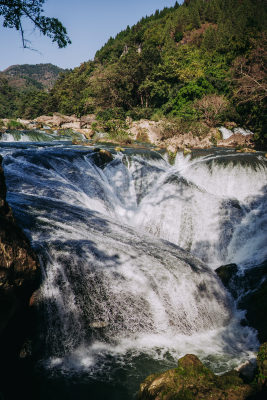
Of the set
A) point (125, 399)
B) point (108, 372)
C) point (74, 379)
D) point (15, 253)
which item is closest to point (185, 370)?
point (125, 399)

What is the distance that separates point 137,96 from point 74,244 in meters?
31.3

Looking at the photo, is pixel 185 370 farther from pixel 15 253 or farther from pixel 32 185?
pixel 32 185

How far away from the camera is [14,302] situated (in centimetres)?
324

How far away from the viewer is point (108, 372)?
358 cm

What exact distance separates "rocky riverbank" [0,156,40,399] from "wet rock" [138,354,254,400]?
6.04 feet

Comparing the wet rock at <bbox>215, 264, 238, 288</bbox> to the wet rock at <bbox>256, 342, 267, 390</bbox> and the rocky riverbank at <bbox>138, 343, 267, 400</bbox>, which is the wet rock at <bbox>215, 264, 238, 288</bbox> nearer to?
the rocky riverbank at <bbox>138, 343, 267, 400</bbox>

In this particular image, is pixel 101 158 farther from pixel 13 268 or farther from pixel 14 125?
pixel 14 125

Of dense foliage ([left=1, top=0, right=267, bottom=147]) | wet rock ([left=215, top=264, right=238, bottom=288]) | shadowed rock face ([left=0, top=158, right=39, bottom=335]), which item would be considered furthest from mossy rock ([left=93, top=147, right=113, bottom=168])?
dense foliage ([left=1, top=0, right=267, bottom=147])

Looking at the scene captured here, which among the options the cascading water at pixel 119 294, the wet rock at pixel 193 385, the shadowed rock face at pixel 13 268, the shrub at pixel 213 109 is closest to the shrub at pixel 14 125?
the cascading water at pixel 119 294

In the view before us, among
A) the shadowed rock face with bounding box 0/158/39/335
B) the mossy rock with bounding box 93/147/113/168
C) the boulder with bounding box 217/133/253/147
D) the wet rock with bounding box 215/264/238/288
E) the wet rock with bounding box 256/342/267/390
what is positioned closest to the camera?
the wet rock with bounding box 256/342/267/390

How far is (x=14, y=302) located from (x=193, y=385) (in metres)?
2.44

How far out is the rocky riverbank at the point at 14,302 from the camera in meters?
3.09

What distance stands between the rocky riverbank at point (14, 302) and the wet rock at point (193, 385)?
6.04 feet

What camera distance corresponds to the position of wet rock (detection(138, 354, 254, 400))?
2.34 metres
